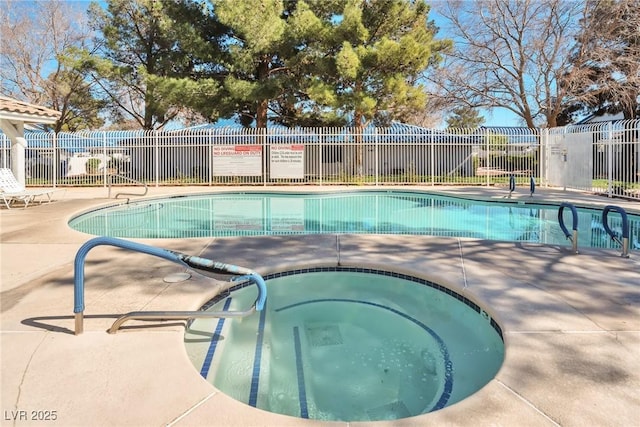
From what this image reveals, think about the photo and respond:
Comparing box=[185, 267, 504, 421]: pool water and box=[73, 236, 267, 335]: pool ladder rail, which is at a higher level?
box=[73, 236, 267, 335]: pool ladder rail

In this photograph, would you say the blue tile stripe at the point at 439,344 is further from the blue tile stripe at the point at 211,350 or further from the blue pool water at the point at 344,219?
the blue pool water at the point at 344,219

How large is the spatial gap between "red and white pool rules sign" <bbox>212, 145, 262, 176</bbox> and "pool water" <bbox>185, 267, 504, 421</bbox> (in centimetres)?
1265

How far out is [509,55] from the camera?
21.8 m

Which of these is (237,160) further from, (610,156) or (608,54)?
(608,54)

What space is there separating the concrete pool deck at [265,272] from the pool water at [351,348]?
21cm

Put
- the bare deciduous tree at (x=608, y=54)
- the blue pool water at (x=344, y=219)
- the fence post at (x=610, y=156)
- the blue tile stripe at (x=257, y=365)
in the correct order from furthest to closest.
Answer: the bare deciduous tree at (x=608, y=54), the fence post at (x=610, y=156), the blue pool water at (x=344, y=219), the blue tile stripe at (x=257, y=365)

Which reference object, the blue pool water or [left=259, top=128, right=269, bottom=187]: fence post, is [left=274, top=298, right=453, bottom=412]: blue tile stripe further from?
[left=259, top=128, right=269, bottom=187]: fence post

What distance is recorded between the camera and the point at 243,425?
Answer: 1962mm

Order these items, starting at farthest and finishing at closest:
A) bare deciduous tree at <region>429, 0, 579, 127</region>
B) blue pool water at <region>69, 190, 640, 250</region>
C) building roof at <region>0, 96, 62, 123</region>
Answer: bare deciduous tree at <region>429, 0, 579, 127</region> → building roof at <region>0, 96, 62, 123</region> → blue pool water at <region>69, 190, 640, 250</region>

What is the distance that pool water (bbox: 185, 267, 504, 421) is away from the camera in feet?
8.70

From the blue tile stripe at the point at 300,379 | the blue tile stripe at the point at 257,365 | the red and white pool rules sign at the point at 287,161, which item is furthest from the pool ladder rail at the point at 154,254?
the red and white pool rules sign at the point at 287,161

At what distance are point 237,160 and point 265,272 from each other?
42.4ft

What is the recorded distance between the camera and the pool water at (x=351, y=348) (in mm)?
2650

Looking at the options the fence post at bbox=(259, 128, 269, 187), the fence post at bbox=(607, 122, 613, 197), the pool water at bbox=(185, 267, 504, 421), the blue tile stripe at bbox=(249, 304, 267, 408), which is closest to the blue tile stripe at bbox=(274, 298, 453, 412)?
the pool water at bbox=(185, 267, 504, 421)
